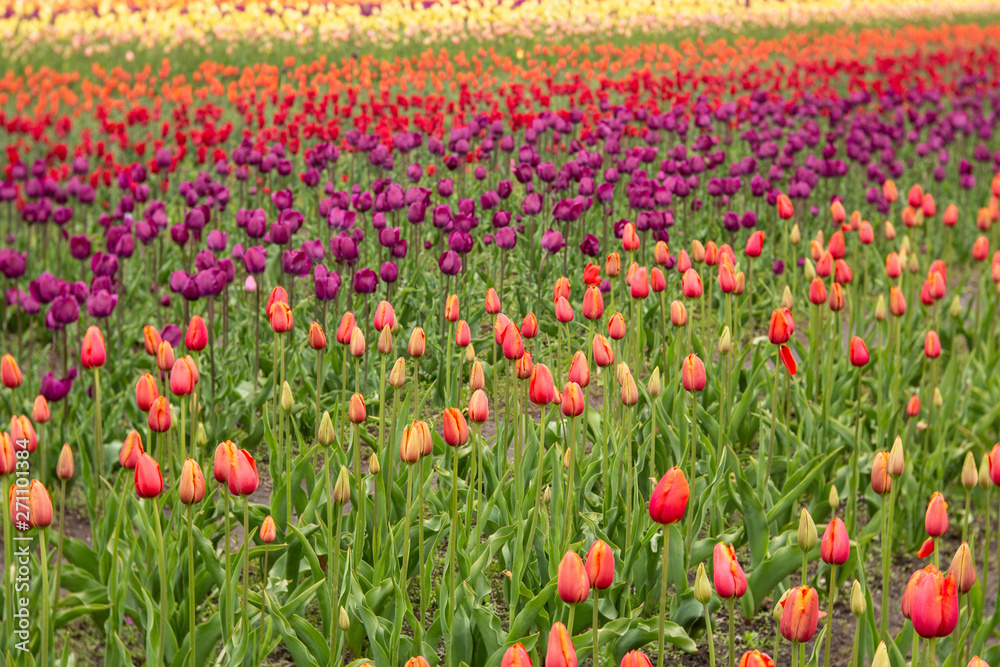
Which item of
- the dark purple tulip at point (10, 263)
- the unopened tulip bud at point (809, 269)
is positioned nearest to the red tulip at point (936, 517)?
the unopened tulip bud at point (809, 269)

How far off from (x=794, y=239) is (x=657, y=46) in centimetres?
862

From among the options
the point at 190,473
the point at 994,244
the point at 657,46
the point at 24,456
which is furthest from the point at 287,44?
the point at 190,473

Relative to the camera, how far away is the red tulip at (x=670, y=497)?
2.06m

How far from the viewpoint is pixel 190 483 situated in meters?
2.42

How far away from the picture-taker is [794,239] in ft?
17.3

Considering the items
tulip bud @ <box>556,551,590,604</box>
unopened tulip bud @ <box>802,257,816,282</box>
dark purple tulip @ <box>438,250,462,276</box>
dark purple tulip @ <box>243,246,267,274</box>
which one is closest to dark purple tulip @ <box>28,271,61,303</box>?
dark purple tulip @ <box>243,246,267,274</box>

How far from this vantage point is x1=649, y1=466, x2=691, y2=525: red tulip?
2.06 m

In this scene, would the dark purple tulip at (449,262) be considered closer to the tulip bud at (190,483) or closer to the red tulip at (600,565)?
the tulip bud at (190,483)

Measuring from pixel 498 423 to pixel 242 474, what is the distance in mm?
1744

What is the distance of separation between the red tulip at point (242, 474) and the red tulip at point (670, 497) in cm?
93

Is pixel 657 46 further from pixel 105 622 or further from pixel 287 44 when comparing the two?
pixel 105 622

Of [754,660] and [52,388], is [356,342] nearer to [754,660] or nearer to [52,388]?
[52,388]

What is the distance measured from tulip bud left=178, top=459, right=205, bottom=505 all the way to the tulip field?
0.04 ft

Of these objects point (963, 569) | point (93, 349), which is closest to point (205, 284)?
point (93, 349)
